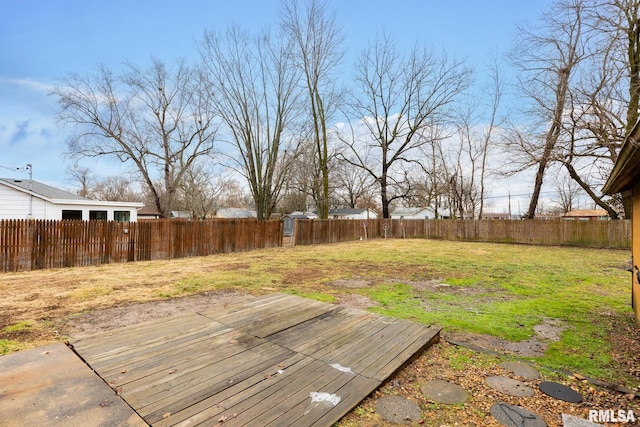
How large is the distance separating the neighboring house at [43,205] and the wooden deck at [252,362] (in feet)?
41.2

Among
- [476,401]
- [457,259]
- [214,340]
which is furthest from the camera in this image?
[457,259]

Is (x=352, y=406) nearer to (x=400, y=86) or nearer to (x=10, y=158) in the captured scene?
(x=400, y=86)

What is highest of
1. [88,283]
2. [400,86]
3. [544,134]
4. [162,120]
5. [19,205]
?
[400,86]

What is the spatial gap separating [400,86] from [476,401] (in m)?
21.7

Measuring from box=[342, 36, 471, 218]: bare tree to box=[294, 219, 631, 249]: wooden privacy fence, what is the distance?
2.58 metres

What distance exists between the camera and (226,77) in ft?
52.4

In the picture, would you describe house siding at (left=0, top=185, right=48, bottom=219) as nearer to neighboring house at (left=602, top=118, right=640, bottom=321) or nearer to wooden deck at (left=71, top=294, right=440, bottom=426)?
wooden deck at (left=71, top=294, right=440, bottom=426)

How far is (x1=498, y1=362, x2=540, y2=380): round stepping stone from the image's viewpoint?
8.81 feet

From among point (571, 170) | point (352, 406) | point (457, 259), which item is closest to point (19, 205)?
point (352, 406)

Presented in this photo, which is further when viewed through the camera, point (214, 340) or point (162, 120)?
point (162, 120)

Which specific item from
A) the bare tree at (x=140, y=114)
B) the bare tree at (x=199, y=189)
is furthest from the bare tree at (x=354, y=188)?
the bare tree at (x=140, y=114)

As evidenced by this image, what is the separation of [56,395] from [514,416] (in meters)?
3.05

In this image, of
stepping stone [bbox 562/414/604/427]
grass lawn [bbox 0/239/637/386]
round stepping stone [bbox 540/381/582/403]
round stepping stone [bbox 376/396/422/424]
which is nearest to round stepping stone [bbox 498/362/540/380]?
round stepping stone [bbox 540/381/582/403]

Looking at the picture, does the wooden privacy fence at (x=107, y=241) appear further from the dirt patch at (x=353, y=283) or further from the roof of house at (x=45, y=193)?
the dirt patch at (x=353, y=283)
